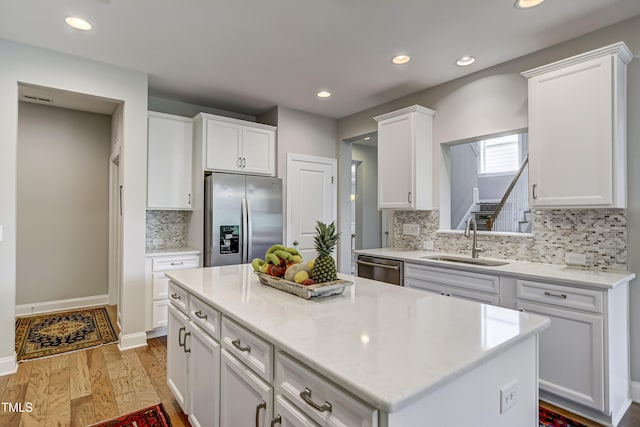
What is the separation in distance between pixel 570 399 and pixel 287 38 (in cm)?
319

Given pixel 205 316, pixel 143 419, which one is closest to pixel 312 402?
pixel 205 316

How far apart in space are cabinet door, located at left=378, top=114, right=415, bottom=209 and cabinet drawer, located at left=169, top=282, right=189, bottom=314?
7.67ft

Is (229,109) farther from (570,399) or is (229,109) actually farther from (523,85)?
(570,399)

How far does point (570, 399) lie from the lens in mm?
2154

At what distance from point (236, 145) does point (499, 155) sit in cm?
530

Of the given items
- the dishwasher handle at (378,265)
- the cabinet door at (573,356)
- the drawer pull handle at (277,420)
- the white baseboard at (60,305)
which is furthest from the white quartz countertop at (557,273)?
the white baseboard at (60,305)

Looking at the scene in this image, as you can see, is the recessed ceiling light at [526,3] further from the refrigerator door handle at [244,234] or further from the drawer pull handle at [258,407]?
the refrigerator door handle at [244,234]

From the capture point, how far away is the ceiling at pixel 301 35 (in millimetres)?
2256

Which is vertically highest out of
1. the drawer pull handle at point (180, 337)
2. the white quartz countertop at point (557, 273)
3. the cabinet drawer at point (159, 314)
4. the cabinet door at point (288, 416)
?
the white quartz countertop at point (557, 273)

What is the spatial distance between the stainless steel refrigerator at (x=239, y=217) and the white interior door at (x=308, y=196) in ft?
1.08

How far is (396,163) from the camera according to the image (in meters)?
3.64

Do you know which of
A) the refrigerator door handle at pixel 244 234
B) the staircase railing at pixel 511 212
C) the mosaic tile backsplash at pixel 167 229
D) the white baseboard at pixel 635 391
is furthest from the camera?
the staircase railing at pixel 511 212

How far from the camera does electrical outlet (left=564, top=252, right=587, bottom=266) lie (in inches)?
100

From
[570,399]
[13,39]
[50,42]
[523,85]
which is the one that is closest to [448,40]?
[523,85]
